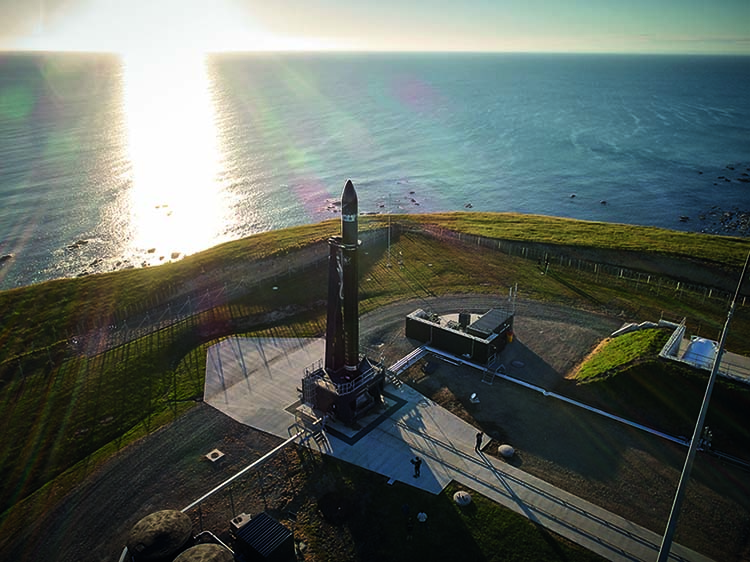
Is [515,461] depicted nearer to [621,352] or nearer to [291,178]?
[621,352]

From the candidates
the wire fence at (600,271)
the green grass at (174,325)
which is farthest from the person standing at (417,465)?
the wire fence at (600,271)

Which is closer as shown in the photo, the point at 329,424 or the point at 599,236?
the point at 329,424

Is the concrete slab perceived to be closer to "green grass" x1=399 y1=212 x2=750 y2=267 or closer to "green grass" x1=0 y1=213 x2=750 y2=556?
A: "green grass" x1=0 y1=213 x2=750 y2=556

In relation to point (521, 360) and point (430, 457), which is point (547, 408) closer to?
point (521, 360)

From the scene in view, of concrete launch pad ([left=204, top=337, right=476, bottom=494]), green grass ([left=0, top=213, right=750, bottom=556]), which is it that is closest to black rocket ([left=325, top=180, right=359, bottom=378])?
concrete launch pad ([left=204, top=337, right=476, bottom=494])

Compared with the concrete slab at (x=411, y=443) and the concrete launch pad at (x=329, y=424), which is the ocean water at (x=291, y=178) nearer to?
the concrete launch pad at (x=329, y=424)

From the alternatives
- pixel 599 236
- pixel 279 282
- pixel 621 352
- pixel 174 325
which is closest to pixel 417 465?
pixel 621 352

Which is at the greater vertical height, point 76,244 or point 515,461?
point 515,461
